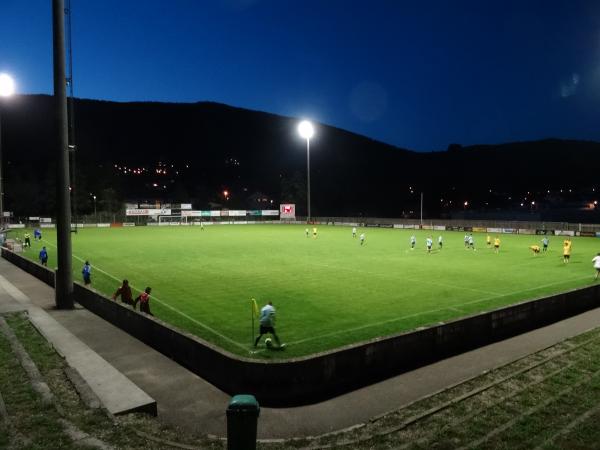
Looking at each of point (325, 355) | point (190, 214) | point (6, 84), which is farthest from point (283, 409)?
point (190, 214)

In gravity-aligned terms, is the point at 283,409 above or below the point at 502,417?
below

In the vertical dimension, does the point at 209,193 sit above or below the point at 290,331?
above

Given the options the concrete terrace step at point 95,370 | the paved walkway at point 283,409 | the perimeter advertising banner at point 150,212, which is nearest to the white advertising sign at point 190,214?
the perimeter advertising banner at point 150,212

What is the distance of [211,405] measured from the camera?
9617mm

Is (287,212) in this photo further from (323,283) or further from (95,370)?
(95,370)

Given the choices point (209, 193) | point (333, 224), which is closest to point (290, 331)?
point (333, 224)

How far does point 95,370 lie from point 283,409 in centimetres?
420

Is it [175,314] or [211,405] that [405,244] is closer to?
[175,314]

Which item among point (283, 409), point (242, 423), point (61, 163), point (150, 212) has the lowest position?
point (283, 409)

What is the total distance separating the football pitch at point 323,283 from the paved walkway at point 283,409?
254 cm

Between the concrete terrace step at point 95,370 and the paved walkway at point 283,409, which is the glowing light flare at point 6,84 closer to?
the concrete terrace step at point 95,370

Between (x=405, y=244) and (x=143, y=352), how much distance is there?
35798 millimetres

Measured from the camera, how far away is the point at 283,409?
31.7 feet

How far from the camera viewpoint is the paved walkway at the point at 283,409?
9078 mm
